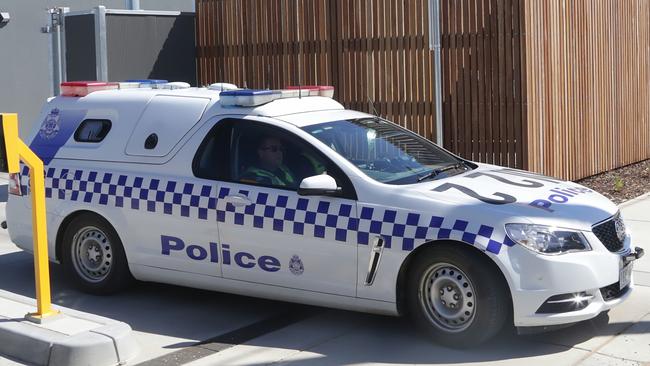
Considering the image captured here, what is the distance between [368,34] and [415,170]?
579cm

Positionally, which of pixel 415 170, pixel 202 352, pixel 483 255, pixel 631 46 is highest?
pixel 631 46

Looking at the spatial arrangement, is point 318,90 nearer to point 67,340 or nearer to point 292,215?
point 292,215

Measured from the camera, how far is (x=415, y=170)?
A: 6.80 m

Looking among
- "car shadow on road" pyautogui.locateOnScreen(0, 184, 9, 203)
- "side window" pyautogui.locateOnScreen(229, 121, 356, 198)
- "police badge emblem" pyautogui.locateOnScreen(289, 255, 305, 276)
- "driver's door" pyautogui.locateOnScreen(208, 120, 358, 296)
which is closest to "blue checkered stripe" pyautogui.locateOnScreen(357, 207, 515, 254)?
"driver's door" pyautogui.locateOnScreen(208, 120, 358, 296)

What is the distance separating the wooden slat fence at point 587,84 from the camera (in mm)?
11578

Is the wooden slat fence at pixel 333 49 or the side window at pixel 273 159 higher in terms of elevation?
the wooden slat fence at pixel 333 49

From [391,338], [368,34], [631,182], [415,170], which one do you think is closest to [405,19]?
[368,34]

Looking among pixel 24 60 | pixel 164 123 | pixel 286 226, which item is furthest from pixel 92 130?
pixel 24 60

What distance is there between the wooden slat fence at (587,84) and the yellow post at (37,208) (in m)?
6.58

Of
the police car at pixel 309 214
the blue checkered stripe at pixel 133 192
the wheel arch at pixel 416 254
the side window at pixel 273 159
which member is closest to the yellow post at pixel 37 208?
the police car at pixel 309 214

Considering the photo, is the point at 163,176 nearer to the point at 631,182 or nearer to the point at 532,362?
the point at 532,362

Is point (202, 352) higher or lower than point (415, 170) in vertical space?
lower

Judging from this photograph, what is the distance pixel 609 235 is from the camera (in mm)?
6273

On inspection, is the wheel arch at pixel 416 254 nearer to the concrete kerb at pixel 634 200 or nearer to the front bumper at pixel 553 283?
the front bumper at pixel 553 283
